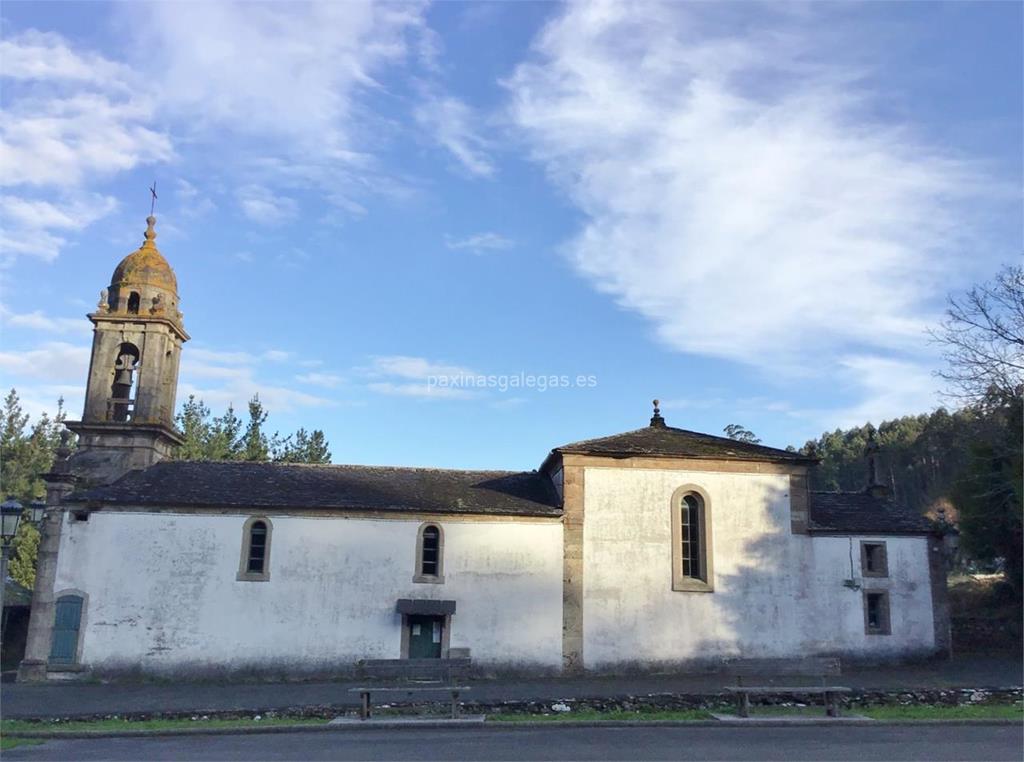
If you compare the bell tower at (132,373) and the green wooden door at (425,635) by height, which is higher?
the bell tower at (132,373)

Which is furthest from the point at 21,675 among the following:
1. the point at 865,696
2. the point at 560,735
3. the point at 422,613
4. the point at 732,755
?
the point at 865,696

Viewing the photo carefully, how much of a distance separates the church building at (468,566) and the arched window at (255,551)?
0.06 meters

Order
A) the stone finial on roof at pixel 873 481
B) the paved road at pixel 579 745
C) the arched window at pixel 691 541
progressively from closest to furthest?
1. the paved road at pixel 579 745
2. the arched window at pixel 691 541
3. the stone finial on roof at pixel 873 481

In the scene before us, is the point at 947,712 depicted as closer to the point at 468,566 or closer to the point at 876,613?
the point at 876,613

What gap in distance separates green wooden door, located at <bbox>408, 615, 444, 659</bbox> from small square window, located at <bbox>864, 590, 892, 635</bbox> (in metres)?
13.3

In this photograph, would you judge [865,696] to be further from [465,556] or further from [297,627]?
[297,627]

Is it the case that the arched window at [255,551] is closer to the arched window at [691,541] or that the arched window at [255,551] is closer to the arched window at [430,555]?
the arched window at [430,555]

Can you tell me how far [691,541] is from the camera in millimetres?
23859

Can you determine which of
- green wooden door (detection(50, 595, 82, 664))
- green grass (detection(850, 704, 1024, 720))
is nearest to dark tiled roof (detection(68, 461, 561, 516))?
green wooden door (detection(50, 595, 82, 664))

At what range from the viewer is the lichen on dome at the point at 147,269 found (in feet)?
89.3

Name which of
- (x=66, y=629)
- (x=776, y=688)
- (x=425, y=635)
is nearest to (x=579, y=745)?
(x=776, y=688)

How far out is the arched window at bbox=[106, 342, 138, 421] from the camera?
26.1 metres

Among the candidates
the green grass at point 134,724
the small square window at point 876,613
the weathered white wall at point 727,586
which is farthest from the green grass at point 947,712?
the green grass at point 134,724

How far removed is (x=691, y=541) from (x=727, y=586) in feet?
5.48
